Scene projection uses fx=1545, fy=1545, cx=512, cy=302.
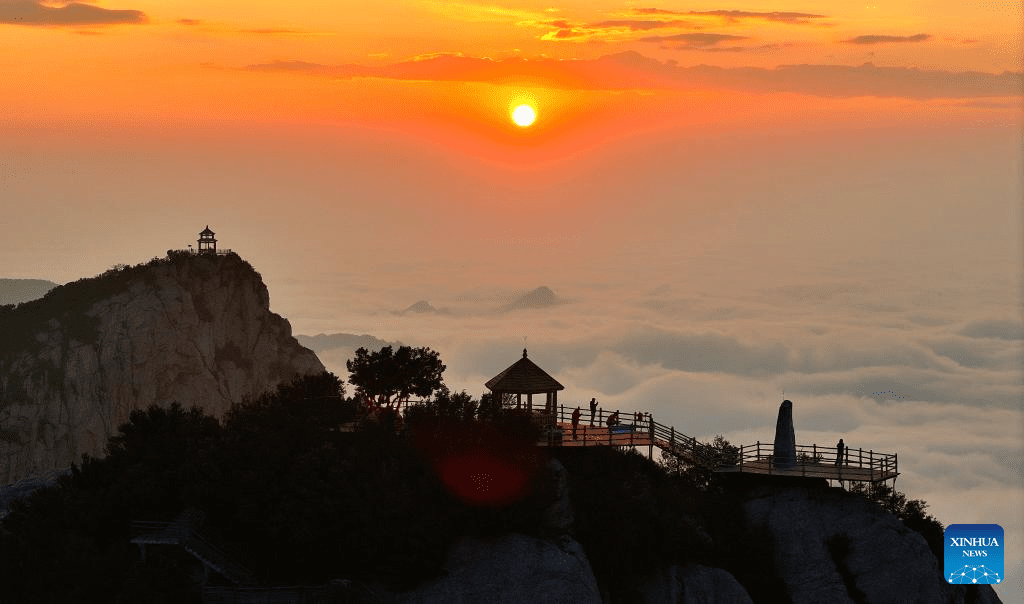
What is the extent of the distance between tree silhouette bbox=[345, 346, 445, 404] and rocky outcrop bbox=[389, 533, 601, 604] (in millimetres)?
9723

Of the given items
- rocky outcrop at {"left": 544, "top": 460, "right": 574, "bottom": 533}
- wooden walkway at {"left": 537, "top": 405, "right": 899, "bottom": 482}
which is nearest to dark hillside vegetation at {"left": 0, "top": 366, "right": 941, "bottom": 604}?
rocky outcrop at {"left": 544, "top": 460, "right": 574, "bottom": 533}

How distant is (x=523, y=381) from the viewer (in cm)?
7406

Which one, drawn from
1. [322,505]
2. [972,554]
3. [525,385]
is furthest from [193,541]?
[972,554]

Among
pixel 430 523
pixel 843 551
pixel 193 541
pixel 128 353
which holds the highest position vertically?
pixel 128 353

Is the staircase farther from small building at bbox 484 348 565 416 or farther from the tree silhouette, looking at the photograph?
small building at bbox 484 348 565 416

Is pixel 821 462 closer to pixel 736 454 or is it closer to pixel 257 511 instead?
pixel 736 454

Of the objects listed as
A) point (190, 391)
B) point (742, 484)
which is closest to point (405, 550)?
point (742, 484)

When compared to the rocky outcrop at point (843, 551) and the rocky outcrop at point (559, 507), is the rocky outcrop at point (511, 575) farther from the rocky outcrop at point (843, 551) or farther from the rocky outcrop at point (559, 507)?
the rocky outcrop at point (843, 551)

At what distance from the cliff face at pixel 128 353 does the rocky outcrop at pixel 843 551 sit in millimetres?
82657

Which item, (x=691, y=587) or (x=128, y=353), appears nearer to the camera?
(x=691, y=587)

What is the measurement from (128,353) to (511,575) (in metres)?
92.5

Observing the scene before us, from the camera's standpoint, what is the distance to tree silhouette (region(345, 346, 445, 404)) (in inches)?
2830

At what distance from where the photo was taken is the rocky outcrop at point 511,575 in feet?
204

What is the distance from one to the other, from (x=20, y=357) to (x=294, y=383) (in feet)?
280
